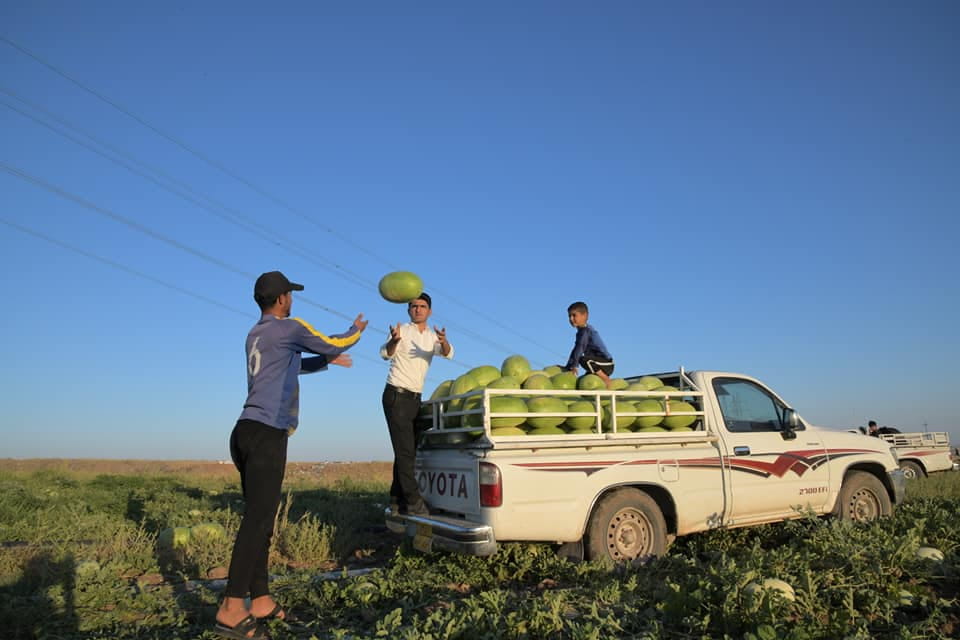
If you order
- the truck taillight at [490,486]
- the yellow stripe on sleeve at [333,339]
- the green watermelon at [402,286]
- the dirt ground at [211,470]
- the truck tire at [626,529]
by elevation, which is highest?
the green watermelon at [402,286]

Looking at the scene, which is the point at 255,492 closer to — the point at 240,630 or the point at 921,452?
the point at 240,630

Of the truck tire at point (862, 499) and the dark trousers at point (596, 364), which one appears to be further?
the truck tire at point (862, 499)

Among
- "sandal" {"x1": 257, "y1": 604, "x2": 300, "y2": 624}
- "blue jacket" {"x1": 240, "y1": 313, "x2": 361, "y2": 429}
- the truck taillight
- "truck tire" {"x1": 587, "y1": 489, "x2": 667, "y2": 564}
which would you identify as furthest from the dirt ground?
"blue jacket" {"x1": 240, "y1": 313, "x2": 361, "y2": 429}

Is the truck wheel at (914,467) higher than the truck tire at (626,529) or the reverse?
the reverse

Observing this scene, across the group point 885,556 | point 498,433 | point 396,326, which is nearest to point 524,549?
point 498,433

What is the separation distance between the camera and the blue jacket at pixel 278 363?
440cm

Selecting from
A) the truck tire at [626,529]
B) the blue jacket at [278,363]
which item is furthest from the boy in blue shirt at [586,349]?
the blue jacket at [278,363]

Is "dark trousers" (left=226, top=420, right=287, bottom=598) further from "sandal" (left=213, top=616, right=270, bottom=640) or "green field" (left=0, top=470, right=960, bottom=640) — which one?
"green field" (left=0, top=470, right=960, bottom=640)

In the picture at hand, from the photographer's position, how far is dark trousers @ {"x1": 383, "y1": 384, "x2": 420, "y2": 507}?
612cm

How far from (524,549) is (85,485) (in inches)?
580

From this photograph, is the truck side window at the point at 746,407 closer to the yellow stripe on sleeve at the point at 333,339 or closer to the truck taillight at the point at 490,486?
the truck taillight at the point at 490,486

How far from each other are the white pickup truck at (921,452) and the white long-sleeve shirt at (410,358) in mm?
14403

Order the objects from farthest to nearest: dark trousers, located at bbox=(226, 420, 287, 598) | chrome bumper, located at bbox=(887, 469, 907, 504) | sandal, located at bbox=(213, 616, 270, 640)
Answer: chrome bumper, located at bbox=(887, 469, 907, 504)
dark trousers, located at bbox=(226, 420, 287, 598)
sandal, located at bbox=(213, 616, 270, 640)

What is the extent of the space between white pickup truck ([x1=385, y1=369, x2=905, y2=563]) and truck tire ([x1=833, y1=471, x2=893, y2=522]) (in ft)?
0.06
